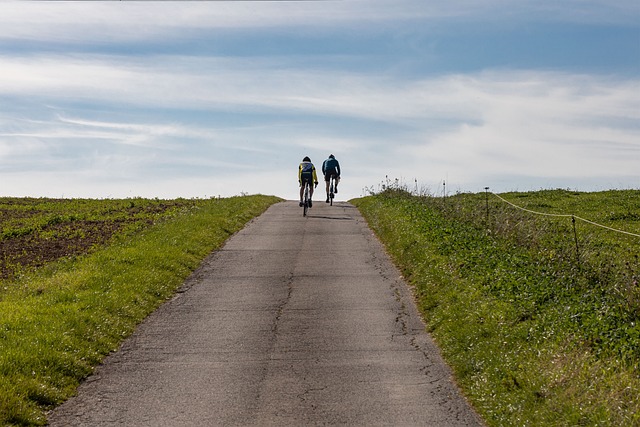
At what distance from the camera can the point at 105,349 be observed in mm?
12078

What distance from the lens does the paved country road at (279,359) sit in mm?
9289

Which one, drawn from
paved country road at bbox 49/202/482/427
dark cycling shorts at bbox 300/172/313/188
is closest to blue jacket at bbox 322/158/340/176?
dark cycling shorts at bbox 300/172/313/188

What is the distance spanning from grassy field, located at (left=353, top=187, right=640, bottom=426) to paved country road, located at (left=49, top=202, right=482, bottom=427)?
468mm

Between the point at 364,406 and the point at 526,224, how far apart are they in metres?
12.5

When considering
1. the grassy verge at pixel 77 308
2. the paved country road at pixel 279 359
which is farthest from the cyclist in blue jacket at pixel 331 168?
the paved country road at pixel 279 359

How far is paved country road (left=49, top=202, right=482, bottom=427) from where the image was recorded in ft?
30.5

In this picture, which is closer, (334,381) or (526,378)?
(526,378)

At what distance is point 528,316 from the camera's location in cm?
1219

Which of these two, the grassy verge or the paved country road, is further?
the grassy verge

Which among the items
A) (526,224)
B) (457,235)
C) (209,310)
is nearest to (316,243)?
(457,235)

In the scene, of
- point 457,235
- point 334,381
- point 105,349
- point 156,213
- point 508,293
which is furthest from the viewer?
point 156,213

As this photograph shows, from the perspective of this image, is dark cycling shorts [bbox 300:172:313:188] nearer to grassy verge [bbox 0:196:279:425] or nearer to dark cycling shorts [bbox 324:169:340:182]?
dark cycling shorts [bbox 324:169:340:182]

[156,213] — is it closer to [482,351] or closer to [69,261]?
[69,261]

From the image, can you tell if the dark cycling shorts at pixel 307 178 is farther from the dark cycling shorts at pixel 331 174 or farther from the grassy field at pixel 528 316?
the grassy field at pixel 528 316
